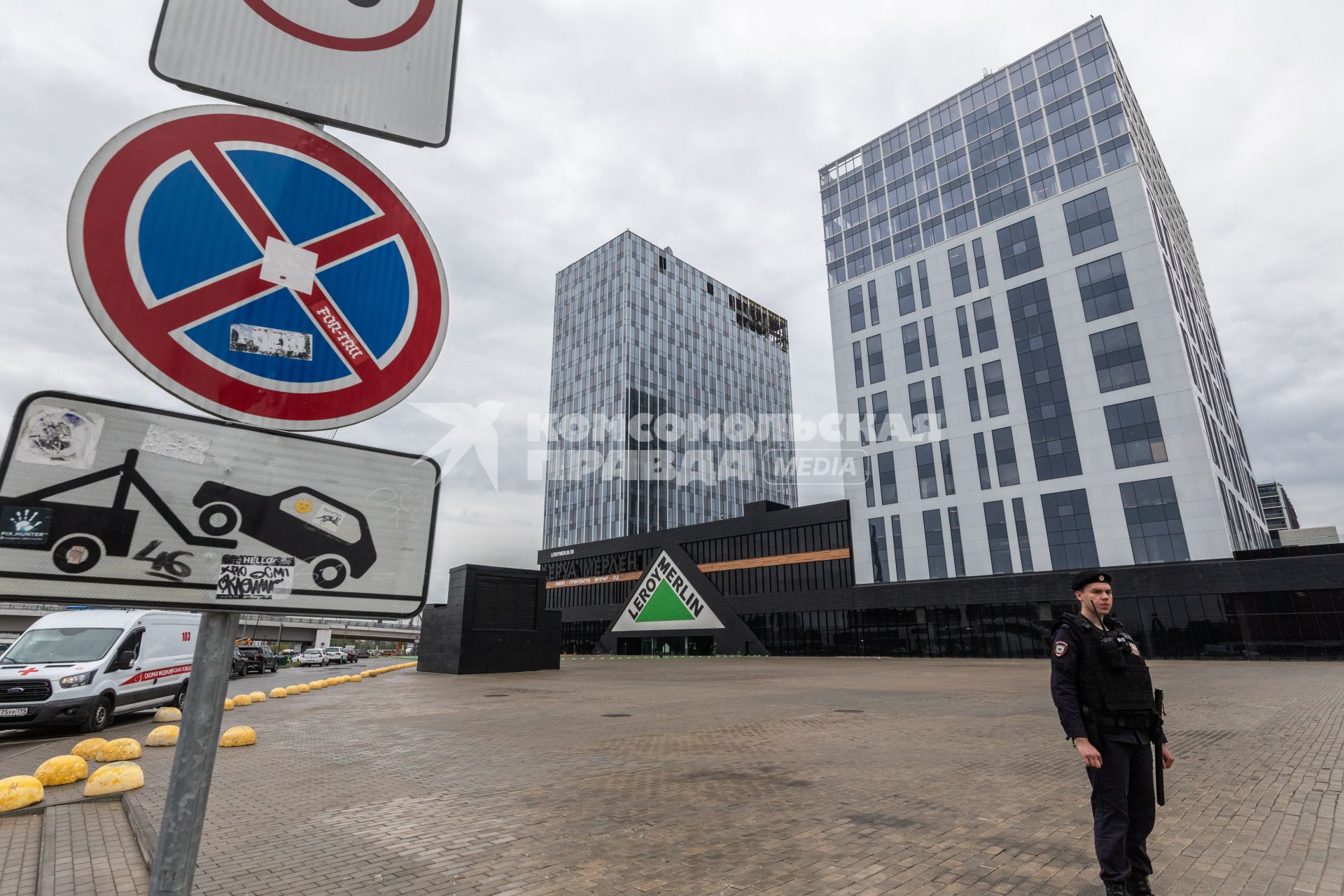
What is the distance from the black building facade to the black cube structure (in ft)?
80.3

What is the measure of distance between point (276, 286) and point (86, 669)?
1502 centimetres

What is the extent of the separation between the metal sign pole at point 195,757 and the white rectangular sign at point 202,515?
124 mm

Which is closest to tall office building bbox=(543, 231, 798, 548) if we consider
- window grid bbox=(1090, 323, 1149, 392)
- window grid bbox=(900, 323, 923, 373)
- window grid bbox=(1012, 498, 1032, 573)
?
window grid bbox=(900, 323, 923, 373)

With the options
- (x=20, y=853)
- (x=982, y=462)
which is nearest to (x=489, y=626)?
(x=20, y=853)

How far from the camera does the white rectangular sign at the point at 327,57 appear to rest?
1.64m

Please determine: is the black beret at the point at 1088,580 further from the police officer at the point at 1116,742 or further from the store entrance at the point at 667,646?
the store entrance at the point at 667,646

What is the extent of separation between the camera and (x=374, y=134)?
6.20ft

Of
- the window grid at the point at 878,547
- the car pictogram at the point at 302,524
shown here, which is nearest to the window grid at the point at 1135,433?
the window grid at the point at 878,547

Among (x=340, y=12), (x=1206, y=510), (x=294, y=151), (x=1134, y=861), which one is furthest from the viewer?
(x=1206, y=510)

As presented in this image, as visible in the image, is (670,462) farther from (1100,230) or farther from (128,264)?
(128,264)

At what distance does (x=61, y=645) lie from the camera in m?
12.2

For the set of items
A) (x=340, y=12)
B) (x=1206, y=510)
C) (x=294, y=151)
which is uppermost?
(x=1206, y=510)

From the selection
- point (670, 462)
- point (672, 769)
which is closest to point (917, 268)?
point (670, 462)

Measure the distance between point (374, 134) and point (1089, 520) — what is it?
49.4 meters
